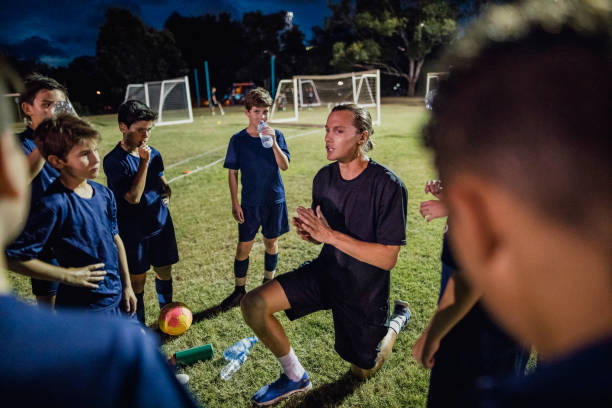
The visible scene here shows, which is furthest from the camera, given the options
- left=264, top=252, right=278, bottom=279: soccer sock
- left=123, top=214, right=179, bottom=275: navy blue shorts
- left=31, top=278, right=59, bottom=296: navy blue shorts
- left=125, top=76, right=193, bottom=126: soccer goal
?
left=125, top=76, right=193, bottom=126: soccer goal

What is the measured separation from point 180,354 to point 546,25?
10.8 feet

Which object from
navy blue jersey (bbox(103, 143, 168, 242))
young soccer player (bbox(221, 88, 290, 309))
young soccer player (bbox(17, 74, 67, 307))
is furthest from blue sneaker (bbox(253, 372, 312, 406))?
young soccer player (bbox(17, 74, 67, 307))

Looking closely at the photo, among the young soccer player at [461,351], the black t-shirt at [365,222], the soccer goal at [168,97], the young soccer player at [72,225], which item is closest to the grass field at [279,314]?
the black t-shirt at [365,222]

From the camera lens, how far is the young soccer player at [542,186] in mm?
535

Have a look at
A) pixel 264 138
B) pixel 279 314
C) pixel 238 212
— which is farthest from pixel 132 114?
pixel 279 314

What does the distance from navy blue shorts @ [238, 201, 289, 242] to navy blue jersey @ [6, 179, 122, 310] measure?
5.52 ft

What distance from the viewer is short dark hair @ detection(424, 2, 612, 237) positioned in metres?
0.54

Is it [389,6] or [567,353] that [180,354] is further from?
[389,6]

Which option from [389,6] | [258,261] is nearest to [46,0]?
[389,6]

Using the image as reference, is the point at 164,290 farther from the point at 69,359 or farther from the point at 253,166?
the point at 69,359

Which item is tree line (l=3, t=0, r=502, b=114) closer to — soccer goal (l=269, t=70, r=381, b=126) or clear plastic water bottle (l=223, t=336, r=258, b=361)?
soccer goal (l=269, t=70, r=381, b=126)

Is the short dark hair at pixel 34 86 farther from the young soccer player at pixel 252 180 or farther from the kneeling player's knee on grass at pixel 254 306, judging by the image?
the kneeling player's knee on grass at pixel 254 306

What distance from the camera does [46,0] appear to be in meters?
140

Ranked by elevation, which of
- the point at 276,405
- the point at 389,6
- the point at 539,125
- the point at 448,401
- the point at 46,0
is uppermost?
the point at 46,0
